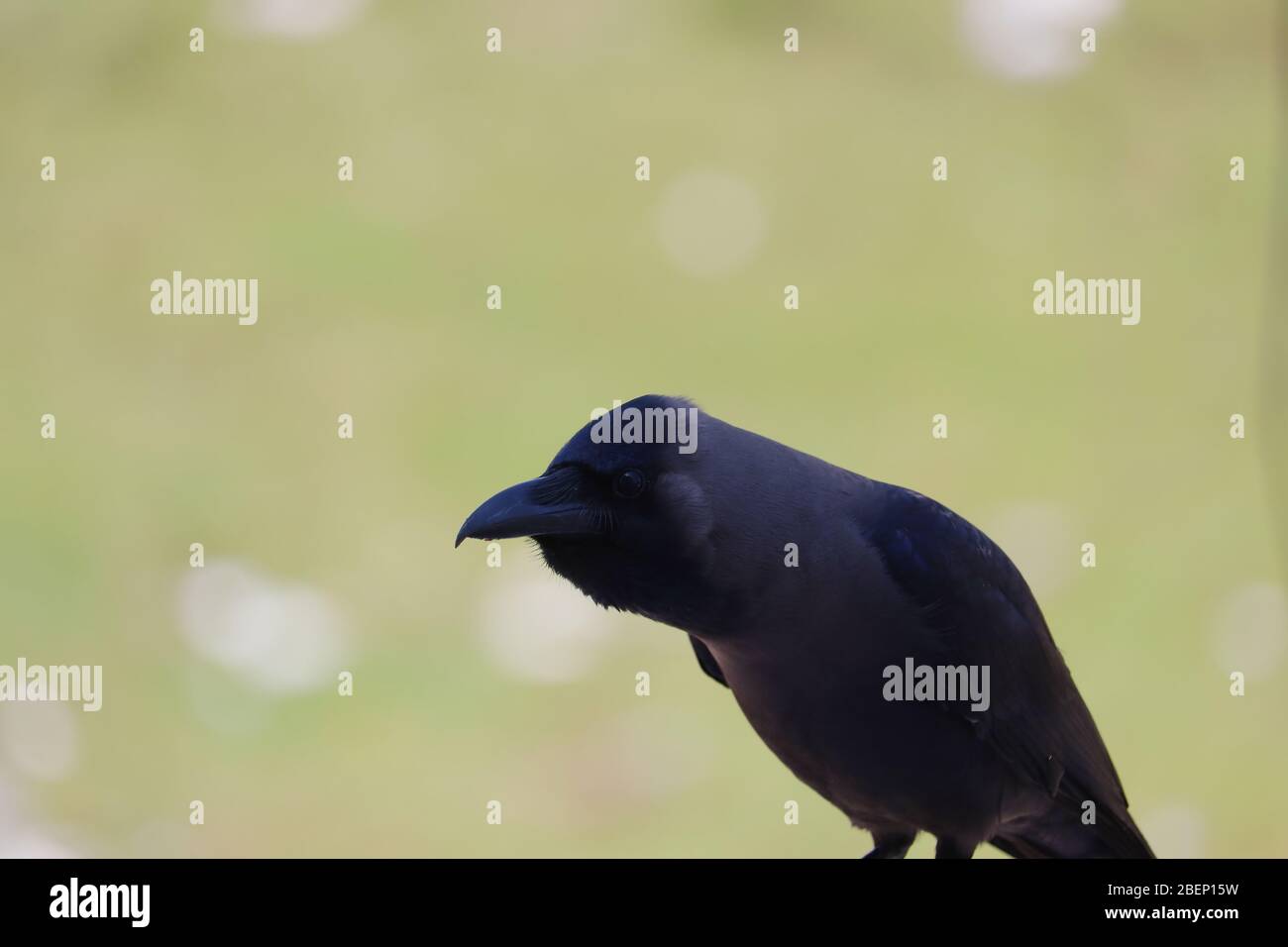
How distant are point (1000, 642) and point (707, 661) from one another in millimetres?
632

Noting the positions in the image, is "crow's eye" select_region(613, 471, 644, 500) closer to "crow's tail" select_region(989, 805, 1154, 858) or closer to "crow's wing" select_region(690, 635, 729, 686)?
"crow's wing" select_region(690, 635, 729, 686)

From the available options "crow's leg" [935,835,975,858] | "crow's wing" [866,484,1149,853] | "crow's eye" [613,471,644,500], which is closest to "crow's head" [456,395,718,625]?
"crow's eye" [613,471,644,500]

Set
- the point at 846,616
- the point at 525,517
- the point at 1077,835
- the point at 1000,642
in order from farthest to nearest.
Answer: the point at 1077,835
the point at 1000,642
the point at 846,616
the point at 525,517

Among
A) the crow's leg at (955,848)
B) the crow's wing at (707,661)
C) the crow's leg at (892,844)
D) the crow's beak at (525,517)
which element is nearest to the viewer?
the crow's beak at (525,517)

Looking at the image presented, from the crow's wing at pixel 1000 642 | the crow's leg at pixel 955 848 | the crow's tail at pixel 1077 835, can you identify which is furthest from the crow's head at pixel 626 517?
the crow's tail at pixel 1077 835

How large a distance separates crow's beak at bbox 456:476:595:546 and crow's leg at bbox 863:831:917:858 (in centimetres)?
102

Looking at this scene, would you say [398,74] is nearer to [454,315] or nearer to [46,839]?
[454,315]

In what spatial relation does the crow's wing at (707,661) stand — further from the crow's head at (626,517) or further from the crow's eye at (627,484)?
the crow's eye at (627,484)

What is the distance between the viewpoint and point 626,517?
2.29 metres

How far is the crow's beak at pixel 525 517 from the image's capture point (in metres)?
2.23

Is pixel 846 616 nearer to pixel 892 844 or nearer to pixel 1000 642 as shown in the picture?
pixel 1000 642

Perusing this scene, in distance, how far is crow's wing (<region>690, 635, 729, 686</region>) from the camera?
2.89 metres

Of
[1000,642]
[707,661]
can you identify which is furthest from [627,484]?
[1000,642]

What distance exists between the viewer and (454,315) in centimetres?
536
